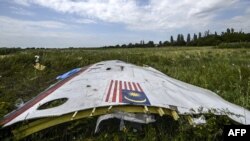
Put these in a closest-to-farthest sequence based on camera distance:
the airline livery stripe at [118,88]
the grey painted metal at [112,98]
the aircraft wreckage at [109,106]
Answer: the aircraft wreckage at [109,106] → the grey painted metal at [112,98] → the airline livery stripe at [118,88]

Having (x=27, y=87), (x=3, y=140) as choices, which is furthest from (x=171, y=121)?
(x=27, y=87)

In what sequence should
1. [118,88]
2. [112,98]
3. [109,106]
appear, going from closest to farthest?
[109,106]
[112,98]
[118,88]

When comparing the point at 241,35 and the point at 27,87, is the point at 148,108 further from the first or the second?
the point at 241,35

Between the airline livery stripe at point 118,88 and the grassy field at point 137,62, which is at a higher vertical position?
the airline livery stripe at point 118,88

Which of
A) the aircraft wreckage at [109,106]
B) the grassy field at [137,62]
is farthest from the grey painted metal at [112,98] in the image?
the grassy field at [137,62]

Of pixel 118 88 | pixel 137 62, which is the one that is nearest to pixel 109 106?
pixel 118 88

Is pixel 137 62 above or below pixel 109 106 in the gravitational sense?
below

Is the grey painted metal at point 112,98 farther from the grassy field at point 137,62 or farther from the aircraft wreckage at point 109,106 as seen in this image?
the grassy field at point 137,62

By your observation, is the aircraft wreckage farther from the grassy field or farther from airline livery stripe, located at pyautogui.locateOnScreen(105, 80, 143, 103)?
the grassy field

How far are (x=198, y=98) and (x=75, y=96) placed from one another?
2060 millimetres

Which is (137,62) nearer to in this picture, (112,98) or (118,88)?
(118,88)

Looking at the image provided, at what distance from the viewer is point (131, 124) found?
10.4 ft

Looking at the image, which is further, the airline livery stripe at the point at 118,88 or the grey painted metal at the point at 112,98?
the airline livery stripe at the point at 118,88

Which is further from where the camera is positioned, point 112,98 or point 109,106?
point 112,98
